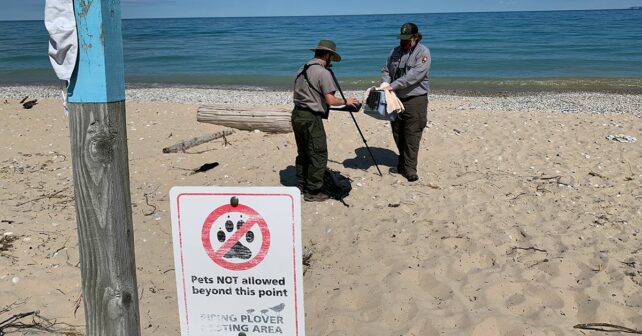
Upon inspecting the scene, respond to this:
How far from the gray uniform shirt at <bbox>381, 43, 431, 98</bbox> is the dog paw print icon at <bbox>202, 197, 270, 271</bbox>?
193 inches

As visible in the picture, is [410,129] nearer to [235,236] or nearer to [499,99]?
[235,236]

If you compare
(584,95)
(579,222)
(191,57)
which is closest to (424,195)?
(579,222)

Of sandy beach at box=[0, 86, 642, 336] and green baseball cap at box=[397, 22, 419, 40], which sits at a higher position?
green baseball cap at box=[397, 22, 419, 40]

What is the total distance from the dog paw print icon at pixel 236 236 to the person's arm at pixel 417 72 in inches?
193

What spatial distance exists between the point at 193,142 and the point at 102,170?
21.8ft

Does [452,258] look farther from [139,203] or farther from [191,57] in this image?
[191,57]

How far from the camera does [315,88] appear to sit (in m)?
6.11

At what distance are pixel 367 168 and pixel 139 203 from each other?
3.17 m

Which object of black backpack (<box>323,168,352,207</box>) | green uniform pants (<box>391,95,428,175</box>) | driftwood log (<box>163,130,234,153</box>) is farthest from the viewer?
driftwood log (<box>163,130,234,153</box>)

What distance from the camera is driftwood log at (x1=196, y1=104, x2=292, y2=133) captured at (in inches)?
375

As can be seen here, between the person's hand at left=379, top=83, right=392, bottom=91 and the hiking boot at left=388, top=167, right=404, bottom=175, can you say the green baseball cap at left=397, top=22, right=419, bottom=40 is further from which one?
the hiking boot at left=388, top=167, right=404, bottom=175

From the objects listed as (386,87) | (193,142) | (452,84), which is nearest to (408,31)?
(386,87)

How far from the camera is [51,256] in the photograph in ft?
16.6

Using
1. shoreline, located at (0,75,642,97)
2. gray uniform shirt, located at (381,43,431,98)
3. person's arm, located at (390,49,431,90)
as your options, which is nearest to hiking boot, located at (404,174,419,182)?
gray uniform shirt, located at (381,43,431,98)
